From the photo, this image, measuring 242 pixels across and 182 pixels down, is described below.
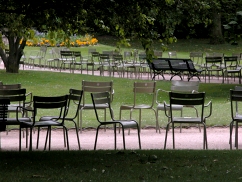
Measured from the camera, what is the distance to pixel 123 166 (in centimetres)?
853

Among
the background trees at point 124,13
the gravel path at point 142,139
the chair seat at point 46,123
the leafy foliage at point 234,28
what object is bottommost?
the gravel path at point 142,139

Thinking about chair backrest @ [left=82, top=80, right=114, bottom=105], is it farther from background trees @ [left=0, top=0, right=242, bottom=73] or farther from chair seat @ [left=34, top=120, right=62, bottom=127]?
chair seat @ [left=34, top=120, right=62, bottom=127]

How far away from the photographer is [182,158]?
923 cm

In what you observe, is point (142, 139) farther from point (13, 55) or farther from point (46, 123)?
point (13, 55)

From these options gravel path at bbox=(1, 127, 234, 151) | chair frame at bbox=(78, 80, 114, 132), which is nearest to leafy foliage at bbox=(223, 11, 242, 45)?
gravel path at bbox=(1, 127, 234, 151)

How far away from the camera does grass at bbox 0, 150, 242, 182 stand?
7.72 m

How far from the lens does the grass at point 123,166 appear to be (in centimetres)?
772

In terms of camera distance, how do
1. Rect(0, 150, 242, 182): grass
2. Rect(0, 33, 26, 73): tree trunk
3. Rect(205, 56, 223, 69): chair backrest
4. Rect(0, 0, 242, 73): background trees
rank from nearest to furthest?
Rect(0, 150, 242, 182): grass → Rect(0, 0, 242, 73): background trees → Rect(205, 56, 223, 69): chair backrest → Rect(0, 33, 26, 73): tree trunk

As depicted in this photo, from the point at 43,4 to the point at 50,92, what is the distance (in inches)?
498

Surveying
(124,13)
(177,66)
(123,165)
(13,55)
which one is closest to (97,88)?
(124,13)

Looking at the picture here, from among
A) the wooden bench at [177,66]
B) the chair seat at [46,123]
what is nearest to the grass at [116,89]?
the wooden bench at [177,66]

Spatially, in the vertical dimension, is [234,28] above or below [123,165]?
above

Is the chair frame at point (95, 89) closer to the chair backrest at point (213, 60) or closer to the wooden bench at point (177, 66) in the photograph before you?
the chair backrest at point (213, 60)

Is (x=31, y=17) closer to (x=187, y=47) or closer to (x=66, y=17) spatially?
(x=66, y=17)
